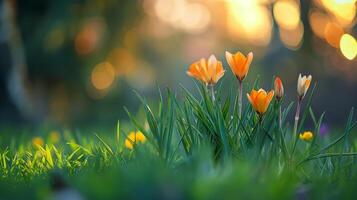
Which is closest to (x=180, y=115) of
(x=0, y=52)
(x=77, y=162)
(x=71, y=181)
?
(x=77, y=162)

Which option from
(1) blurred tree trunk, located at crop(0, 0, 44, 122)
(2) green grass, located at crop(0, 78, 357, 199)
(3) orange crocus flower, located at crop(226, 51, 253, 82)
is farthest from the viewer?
(1) blurred tree trunk, located at crop(0, 0, 44, 122)

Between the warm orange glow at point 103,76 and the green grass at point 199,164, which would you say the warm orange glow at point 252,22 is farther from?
the green grass at point 199,164

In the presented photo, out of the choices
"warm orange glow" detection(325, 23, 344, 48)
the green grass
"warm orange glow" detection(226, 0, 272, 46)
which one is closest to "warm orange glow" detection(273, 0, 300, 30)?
"warm orange glow" detection(226, 0, 272, 46)

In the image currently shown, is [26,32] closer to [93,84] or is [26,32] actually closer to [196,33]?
[93,84]

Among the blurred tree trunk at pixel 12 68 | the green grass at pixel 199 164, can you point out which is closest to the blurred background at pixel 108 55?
the blurred tree trunk at pixel 12 68

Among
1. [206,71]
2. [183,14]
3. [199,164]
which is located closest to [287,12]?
[183,14]

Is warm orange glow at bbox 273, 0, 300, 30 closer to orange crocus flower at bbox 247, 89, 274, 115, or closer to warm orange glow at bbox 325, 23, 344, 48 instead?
warm orange glow at bbox 325, 23, 344, 48

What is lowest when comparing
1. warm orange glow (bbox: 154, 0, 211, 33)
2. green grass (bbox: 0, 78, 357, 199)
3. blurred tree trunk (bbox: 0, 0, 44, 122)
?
warm orange glow (bbox: 154, 0, 211, 33)

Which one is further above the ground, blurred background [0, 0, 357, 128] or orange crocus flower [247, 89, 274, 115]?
orange crocus flower [247, 89, 274, 115]
